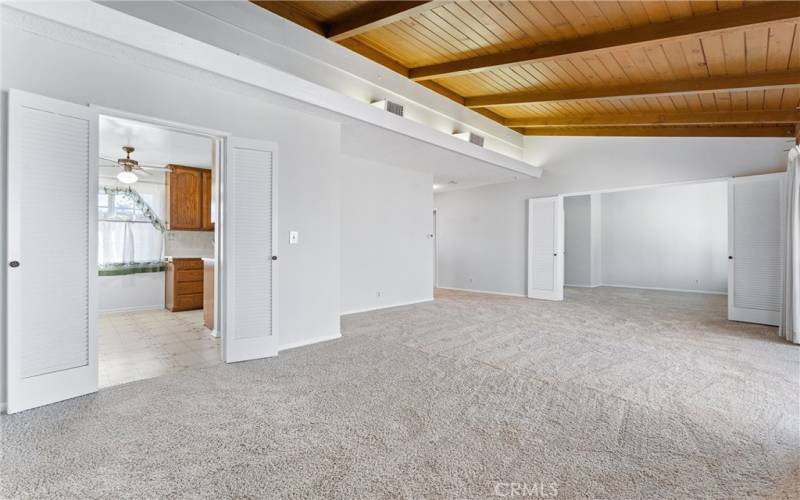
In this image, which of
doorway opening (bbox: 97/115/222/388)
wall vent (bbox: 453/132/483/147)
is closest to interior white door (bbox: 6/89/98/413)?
doorway opening (bbox: 97/115/222/388)

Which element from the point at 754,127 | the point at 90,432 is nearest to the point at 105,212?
the point at 90,432

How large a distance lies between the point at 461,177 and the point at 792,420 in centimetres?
599

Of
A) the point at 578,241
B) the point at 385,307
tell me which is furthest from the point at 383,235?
the point at 578,241

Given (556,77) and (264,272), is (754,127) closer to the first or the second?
(556,77)

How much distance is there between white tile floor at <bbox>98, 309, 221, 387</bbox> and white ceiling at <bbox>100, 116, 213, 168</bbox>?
232cm

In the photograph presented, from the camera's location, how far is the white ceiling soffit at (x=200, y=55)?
2.43 meters

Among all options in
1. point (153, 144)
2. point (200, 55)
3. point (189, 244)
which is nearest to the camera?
point (200, 55)

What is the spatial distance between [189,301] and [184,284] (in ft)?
1.02

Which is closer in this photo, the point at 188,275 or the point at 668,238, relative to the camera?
the point at 188,275

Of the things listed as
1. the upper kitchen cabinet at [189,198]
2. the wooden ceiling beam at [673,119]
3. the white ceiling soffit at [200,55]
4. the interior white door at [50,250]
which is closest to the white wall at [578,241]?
the wooden ceiling beam at [673,119]

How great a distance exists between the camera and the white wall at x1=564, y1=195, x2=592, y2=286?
397 inches

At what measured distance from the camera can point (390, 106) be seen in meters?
4.81

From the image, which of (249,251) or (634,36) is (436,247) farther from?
(634,36)

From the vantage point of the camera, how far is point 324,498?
65.8 inches
